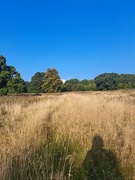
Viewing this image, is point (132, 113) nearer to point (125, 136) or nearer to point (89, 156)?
point (125, 136)

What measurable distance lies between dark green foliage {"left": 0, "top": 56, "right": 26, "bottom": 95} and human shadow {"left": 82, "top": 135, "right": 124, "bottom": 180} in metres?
24.1

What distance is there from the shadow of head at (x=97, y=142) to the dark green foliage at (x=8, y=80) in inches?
932

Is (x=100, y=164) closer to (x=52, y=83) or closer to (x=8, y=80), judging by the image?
(x=8, y=80)

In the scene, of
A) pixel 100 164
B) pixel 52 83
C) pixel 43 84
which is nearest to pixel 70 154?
pixel 100 164

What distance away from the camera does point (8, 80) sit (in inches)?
1028

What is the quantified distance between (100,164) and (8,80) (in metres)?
25.8

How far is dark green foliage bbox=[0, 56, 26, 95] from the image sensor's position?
82.7ft

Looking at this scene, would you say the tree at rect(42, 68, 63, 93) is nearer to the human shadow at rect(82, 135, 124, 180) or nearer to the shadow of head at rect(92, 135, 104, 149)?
the shadow of head at rect(92, 135, 104, 149)

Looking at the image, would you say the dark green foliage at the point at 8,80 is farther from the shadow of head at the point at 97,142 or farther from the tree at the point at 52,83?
the tree at the point at 52,83

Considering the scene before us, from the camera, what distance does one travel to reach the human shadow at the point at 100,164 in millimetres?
2646

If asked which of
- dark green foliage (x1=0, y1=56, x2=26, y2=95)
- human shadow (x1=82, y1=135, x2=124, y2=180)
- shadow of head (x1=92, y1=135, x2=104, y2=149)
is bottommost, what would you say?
human shadow (x1=82, y1=135, x2=124, y2=180)

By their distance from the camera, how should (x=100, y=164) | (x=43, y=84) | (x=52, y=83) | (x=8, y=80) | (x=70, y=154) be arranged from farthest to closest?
1. (x=43, y=84)
2. (x=52, y=83)
3. (x=8, y=80)
4. (x=70, y=154)
5. (x=100, y=164)

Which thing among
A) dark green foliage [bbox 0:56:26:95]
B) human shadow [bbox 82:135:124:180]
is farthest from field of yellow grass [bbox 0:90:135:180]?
dark green foliage [bbox 0:56:26:95]

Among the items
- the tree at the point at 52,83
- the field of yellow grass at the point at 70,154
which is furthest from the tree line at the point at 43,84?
the field of yellow grass at the point at 70,154
